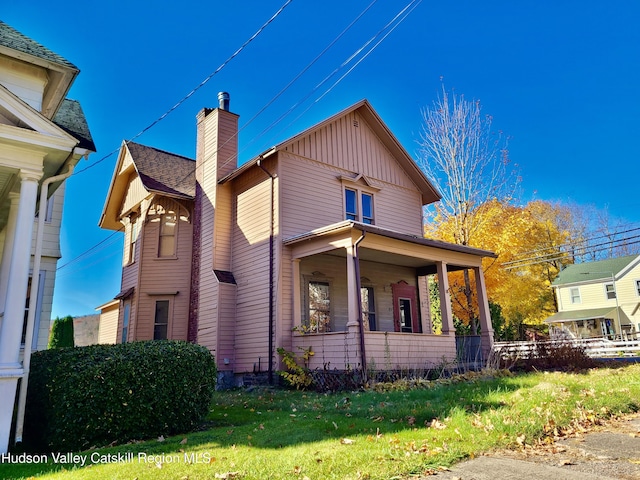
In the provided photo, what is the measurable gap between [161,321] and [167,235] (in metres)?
3.01

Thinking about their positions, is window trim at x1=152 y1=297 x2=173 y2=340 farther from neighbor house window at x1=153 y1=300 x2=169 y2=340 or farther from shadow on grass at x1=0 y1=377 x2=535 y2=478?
shadow on grass at x1=0 y1=377 x2=535 y2=478

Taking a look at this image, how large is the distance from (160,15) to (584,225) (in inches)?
1615

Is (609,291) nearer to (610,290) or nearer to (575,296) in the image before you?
(610,290)

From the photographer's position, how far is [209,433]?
6109 mm

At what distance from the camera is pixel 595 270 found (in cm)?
3669

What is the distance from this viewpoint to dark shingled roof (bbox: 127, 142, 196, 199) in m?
15.8

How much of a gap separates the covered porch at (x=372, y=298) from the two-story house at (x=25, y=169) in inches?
235

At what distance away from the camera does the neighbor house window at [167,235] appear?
15.9 metres

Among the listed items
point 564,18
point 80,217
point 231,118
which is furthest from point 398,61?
point 80,217

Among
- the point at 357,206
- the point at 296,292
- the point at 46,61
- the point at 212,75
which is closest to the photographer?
the point at 46,61

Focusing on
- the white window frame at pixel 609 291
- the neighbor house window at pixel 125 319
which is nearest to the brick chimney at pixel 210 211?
the neighbor house window at pixel 125 319

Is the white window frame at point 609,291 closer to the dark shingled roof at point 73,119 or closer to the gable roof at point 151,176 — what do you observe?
the gable roof at point 151,176

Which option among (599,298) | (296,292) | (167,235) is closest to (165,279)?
(167,235)

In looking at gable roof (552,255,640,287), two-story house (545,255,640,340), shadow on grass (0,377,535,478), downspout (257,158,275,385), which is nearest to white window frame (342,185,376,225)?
downspout (257,158,275,385)
